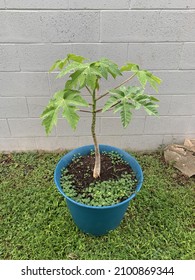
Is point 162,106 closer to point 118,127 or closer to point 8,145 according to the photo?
point 118,127

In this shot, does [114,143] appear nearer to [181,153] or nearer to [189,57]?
[181,153]

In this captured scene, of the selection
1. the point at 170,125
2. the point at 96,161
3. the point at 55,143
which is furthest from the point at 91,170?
the point at 170,125

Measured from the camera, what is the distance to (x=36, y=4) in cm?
158

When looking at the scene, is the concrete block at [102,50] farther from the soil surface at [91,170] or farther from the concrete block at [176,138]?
the concrete block at [176,138]

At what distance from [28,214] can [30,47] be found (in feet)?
3.64

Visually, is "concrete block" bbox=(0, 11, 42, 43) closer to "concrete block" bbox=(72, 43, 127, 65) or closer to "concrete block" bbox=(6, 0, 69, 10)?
"concrete block" bbox=(6, 0, 69, 10)

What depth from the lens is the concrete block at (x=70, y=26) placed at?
162 cm

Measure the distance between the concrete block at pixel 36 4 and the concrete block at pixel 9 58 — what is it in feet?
0.82

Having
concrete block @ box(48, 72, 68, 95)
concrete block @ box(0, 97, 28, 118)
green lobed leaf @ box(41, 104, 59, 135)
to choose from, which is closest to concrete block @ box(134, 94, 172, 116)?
concrete block @ box(48, 72, 68, 95)

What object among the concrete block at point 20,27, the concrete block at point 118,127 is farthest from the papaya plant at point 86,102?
the concrete block at point 118,127

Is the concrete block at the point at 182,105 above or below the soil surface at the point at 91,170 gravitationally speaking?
above

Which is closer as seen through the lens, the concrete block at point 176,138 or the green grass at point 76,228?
the green grass at point 76,228

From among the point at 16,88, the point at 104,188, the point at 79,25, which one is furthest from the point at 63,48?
the point at 104,188

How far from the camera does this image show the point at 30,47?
173cm
